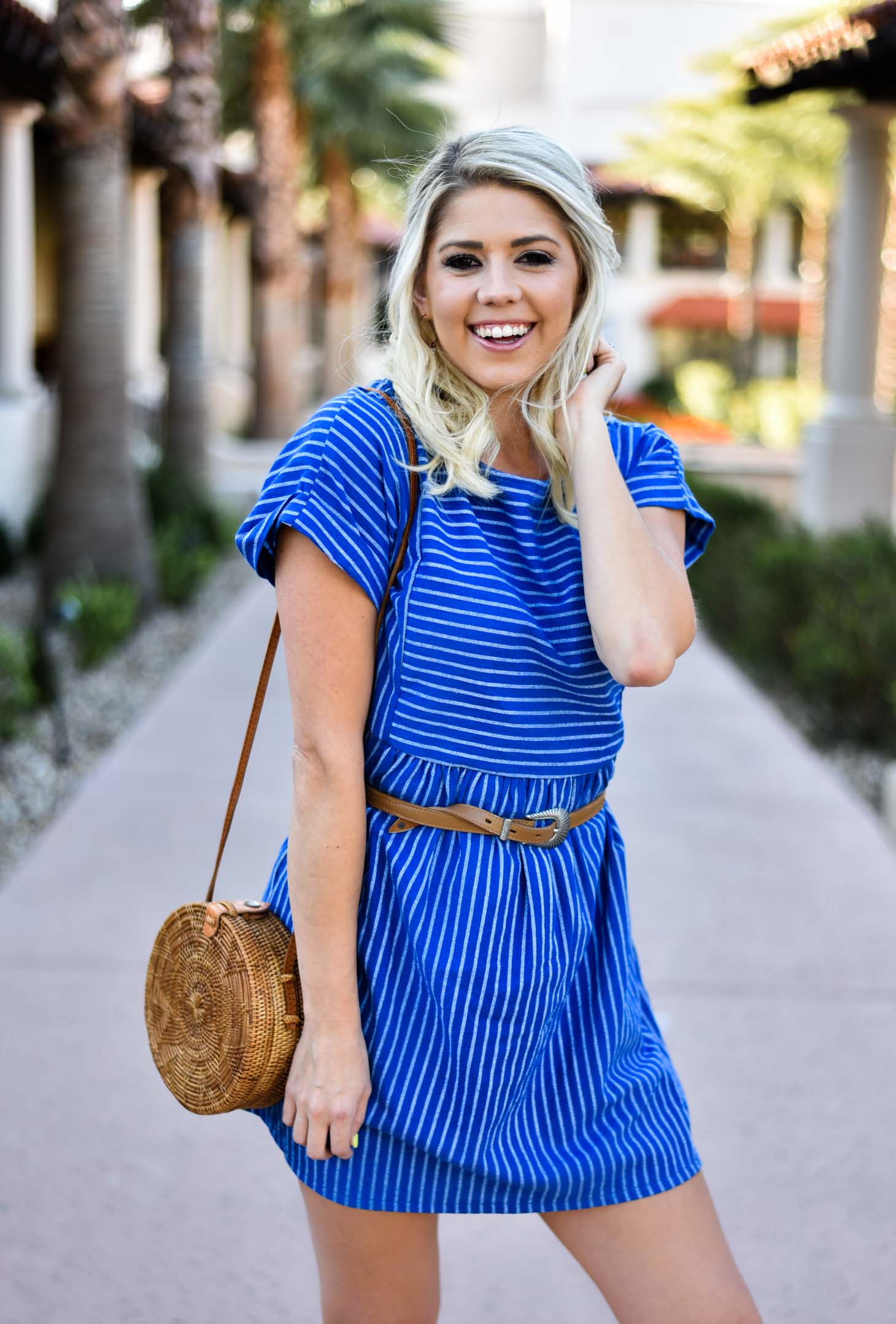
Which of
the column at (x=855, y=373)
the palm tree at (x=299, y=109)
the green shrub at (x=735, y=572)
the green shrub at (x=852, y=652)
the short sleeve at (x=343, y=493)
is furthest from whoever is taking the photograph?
the palm tree at (x=299, y=109)

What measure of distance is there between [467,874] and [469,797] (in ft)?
0.29

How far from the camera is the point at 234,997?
1739mm

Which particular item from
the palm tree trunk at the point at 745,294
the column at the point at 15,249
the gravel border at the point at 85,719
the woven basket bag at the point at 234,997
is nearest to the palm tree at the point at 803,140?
the palm tree trunk at the point at 745,294

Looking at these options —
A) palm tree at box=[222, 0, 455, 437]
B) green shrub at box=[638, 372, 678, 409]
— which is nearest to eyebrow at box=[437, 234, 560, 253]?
palm tree at box=[222, 0, 455, 437]

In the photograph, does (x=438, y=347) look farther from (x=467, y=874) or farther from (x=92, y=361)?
(x=92, y=361)

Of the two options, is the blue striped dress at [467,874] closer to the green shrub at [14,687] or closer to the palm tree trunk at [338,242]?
the green shrub at [14,687]

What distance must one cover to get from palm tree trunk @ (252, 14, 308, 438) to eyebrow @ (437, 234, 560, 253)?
14720mm

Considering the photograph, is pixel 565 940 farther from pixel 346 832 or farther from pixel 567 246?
pixel 567 246

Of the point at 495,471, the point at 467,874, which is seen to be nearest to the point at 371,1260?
the point at 467,874

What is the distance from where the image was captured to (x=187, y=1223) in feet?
9.84

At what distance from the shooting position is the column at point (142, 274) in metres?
19.0

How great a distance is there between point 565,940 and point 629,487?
22.8 inches

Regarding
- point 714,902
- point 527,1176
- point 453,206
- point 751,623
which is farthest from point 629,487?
point 751,623

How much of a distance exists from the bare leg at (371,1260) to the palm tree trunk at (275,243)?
602 inches
